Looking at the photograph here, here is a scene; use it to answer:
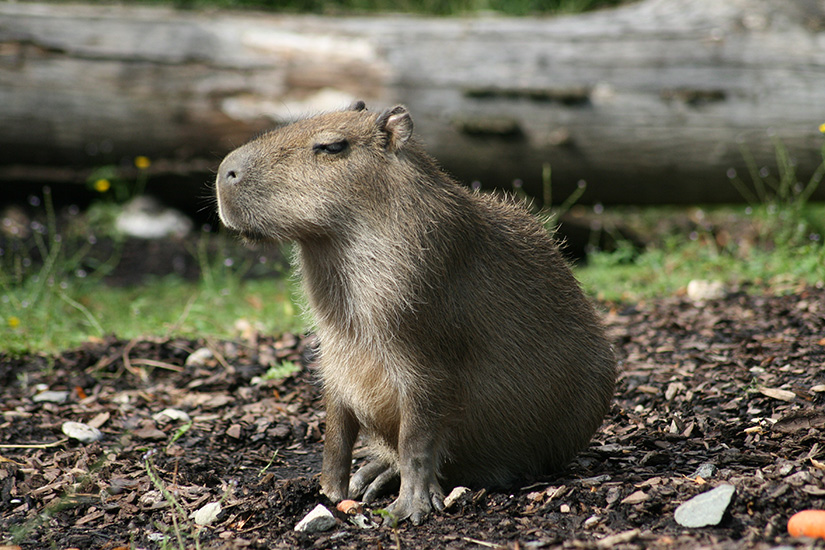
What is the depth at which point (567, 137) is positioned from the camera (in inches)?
277

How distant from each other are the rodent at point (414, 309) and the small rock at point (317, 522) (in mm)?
258

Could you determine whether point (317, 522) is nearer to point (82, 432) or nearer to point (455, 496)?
point (455, 496)

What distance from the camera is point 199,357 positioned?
4.84 metres

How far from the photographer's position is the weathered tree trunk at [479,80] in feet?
22.7

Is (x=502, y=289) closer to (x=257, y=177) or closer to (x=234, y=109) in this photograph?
(x=257, y=177)

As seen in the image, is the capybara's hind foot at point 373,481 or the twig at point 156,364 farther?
the twig at point 156,364

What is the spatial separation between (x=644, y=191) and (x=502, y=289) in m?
4.71

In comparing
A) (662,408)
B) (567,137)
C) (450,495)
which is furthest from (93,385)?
(567,137)

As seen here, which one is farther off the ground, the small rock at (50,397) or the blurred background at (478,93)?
the blurred background at (478,93)

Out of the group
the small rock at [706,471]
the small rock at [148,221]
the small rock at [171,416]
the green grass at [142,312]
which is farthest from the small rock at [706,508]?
the small rock at [148,221]

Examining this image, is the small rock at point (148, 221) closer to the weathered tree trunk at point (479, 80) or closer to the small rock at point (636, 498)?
the weathered tree trunk at point (479, 80)

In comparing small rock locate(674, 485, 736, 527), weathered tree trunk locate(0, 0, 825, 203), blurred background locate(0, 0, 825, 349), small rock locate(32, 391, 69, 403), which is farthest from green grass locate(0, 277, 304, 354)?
small rock locate(674, 485, 736, 527)

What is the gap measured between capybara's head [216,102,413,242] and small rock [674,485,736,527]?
57.4 inches

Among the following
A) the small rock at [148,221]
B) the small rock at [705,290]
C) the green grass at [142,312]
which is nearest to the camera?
the green grass at [142,312]
